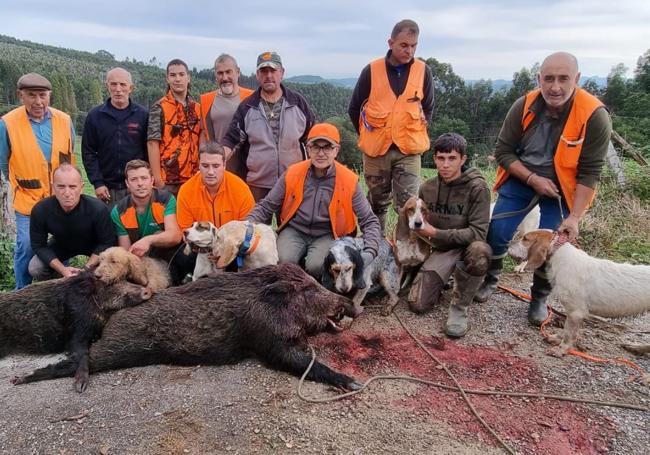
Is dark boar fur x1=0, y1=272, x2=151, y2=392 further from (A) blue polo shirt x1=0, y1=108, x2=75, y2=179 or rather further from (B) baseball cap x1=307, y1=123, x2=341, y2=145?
(B) baseball cap x1=307, y1=123, x2=341, y2=145

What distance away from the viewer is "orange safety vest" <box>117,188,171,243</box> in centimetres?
482

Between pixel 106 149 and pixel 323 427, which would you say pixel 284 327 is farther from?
pixel 106 149

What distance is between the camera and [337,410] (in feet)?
10.2

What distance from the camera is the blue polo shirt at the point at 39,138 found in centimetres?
491

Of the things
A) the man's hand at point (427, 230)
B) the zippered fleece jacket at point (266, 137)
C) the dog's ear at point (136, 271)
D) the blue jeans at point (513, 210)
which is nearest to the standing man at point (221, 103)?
the zippered fleece jacket at point (266, 137)

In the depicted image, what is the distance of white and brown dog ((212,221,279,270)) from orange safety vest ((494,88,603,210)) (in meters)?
3.06

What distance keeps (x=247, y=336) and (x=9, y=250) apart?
5028 millimetres

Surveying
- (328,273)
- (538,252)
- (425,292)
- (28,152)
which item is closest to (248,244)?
(328,273)

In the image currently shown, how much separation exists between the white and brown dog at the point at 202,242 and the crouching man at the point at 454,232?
2260 millimetres

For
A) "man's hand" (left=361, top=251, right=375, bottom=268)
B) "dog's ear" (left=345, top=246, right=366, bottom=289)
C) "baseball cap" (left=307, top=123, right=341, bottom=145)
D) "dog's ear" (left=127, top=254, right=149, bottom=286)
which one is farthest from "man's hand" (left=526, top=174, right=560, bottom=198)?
"dog's ear" (left=127, top=254, right=149, bottom=286)

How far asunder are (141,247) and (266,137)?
2.06m

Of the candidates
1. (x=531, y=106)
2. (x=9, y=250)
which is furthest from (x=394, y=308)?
(x=9, y=250)

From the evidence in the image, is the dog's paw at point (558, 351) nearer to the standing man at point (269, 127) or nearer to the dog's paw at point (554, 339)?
the dog's paw at point (554, 339)

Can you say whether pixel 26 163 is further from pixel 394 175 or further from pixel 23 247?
pixel 394 175
